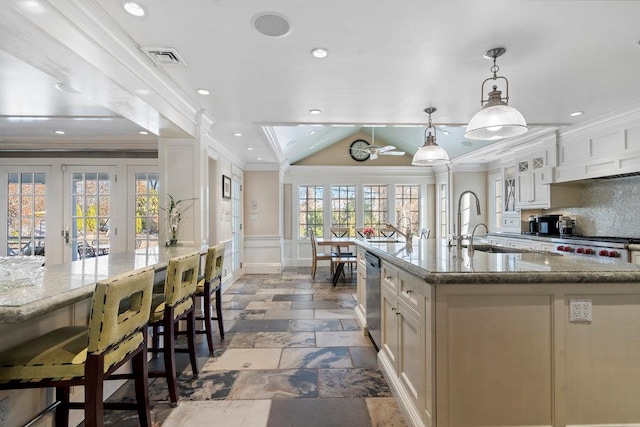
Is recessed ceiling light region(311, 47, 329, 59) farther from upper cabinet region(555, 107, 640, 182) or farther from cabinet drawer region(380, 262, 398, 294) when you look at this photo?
upper cabinet region(555, 107, 640, 182)

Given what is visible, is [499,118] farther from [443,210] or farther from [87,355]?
[443,210]

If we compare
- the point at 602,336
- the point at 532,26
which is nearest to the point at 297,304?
the point at 602,336

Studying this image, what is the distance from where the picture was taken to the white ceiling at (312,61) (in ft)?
5.74

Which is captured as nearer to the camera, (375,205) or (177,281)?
(177,281)

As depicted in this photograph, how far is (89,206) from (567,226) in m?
7.06

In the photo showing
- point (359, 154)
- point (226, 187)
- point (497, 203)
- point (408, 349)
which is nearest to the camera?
point (408, 349)

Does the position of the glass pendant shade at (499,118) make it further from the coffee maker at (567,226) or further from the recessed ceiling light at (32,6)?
the coffee maker at (567,226)

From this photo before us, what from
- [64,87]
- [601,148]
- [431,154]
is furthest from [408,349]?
[601,148]

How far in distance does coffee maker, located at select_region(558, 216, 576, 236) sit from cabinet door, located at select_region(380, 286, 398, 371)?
364cm

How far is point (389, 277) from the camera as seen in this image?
7.66 feet

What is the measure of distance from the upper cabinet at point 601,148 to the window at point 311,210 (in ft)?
15.4

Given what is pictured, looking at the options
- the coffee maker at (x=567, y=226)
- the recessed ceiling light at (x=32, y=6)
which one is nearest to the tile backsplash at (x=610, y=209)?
the coffee maker at (x=567, y=226)

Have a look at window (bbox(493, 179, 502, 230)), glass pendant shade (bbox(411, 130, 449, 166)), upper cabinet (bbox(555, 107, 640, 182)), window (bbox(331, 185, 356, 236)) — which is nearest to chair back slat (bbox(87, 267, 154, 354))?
glass pendant shade (bbox(411, 130, 449, 166))

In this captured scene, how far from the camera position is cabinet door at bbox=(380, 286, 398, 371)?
7.07 ft
